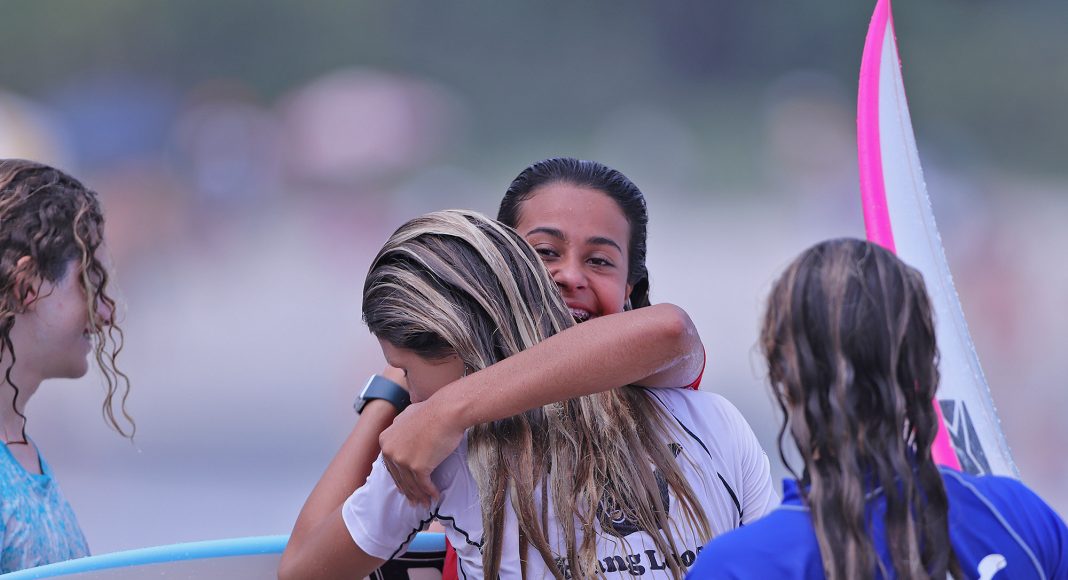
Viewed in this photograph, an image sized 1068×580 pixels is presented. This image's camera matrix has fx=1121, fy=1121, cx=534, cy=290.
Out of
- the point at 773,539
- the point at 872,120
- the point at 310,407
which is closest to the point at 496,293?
the point at 773,539

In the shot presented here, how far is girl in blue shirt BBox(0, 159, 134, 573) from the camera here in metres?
1.47

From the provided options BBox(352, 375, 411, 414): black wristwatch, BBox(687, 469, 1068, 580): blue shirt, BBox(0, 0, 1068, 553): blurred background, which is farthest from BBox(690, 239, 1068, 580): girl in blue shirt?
BBox(0, 0, 1068, 553): blurred background

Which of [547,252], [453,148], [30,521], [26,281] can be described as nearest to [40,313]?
[26,281]

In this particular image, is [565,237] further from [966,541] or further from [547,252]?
[966,541]

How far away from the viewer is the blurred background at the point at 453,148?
606 cm

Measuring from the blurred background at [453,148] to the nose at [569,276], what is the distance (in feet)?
14.2

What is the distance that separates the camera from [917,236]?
1.68m

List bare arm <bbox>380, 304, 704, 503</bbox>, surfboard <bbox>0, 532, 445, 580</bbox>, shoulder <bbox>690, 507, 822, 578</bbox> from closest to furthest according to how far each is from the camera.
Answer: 1. shoulder <bbox>690, 507, 822, 578</bbox>
2. bare arm <bbox>380, 304, 704, 503</bbox>
3. surfboard <bbox>0, 532, 445, 580</bbox>

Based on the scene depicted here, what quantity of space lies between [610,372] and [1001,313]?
545cm

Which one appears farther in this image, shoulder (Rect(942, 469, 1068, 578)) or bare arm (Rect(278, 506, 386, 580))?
bare arm (Rect(278, 506, 386, 580))

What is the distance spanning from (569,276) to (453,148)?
4.87 m

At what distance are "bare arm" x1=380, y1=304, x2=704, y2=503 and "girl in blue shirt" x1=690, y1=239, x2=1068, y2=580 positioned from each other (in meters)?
0.24

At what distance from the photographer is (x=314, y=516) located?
1.30 metres

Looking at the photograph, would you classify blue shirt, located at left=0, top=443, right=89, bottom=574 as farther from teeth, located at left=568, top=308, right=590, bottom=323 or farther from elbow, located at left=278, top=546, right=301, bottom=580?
teeth, located at left=568, top=308, right=590, bottom=323
